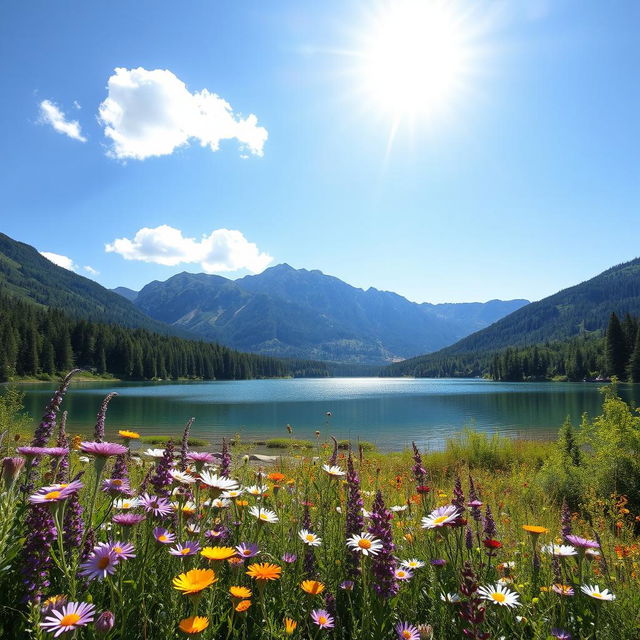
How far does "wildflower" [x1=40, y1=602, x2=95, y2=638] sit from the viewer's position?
1534 millimetres

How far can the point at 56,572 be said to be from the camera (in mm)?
2471

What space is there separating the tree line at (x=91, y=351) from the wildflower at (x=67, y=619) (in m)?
96.2

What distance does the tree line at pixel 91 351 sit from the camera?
3733 inches

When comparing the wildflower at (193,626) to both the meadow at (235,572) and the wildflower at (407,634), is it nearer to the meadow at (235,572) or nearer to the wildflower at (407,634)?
the meadow at (235,572)

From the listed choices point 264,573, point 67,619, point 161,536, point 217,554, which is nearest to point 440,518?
point 264,573

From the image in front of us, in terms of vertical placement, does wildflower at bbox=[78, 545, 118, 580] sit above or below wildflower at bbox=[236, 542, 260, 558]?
above

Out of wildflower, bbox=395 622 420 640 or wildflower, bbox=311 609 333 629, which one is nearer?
wildflower, bbox=395 622 420 640

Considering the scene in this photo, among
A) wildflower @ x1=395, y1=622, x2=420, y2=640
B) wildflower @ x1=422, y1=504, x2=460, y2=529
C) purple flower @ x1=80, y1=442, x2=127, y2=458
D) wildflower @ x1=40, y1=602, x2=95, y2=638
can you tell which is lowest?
wildflower @ x1=395, y1=622, x2=420, y2=640

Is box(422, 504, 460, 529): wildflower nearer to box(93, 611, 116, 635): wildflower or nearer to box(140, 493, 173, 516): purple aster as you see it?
box(140, 493, 173, 516): purple aster

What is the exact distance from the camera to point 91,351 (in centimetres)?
11575

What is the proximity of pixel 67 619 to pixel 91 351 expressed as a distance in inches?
5136

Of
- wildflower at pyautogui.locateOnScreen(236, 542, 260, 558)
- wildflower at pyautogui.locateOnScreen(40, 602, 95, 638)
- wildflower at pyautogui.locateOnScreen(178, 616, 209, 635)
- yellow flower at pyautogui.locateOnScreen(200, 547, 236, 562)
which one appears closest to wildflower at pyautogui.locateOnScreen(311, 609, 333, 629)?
wildflower at pyautogui.locateOnScreen(236, 542, 260, 558)

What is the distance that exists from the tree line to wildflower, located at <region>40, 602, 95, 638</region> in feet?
316

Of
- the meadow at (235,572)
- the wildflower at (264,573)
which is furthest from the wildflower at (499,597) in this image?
the wildflower at (264,573)
